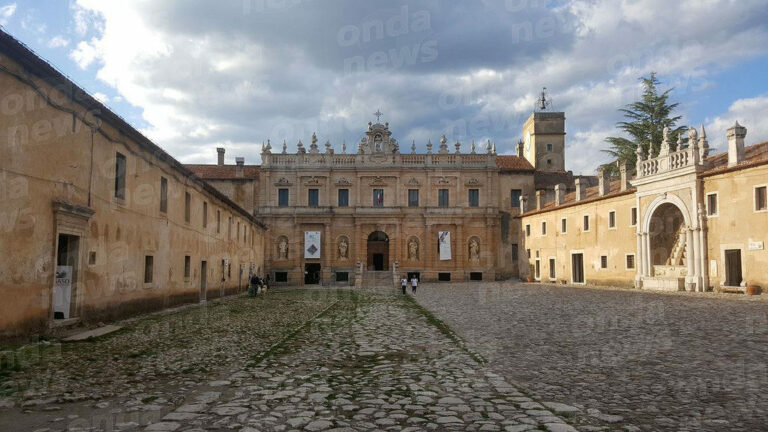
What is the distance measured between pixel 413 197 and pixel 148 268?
37.4m

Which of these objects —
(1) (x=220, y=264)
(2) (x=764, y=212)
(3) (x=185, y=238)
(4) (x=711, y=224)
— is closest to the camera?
(3) (x=185, y=238)

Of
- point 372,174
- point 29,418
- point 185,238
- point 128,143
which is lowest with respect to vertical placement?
point 29,418

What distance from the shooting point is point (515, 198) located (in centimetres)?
5409

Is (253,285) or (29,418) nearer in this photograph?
(29,418)

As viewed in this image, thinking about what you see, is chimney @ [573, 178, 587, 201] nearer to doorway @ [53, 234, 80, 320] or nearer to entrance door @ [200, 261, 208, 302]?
entrance door @ [200, 261, 208, 302]

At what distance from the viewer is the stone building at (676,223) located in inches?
965

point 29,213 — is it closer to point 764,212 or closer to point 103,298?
point 103,298

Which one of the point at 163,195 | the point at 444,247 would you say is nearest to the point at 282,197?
the point at 444,247

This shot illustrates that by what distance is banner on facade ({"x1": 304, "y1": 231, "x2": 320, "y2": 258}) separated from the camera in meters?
51.7

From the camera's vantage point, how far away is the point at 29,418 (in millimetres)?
Answer: 5531

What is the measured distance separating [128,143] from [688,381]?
50.1 ft

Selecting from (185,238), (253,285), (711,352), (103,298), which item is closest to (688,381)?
(711,352)

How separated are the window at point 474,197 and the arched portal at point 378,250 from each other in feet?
29.4

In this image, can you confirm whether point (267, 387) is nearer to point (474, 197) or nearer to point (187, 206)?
point (187, 206)
